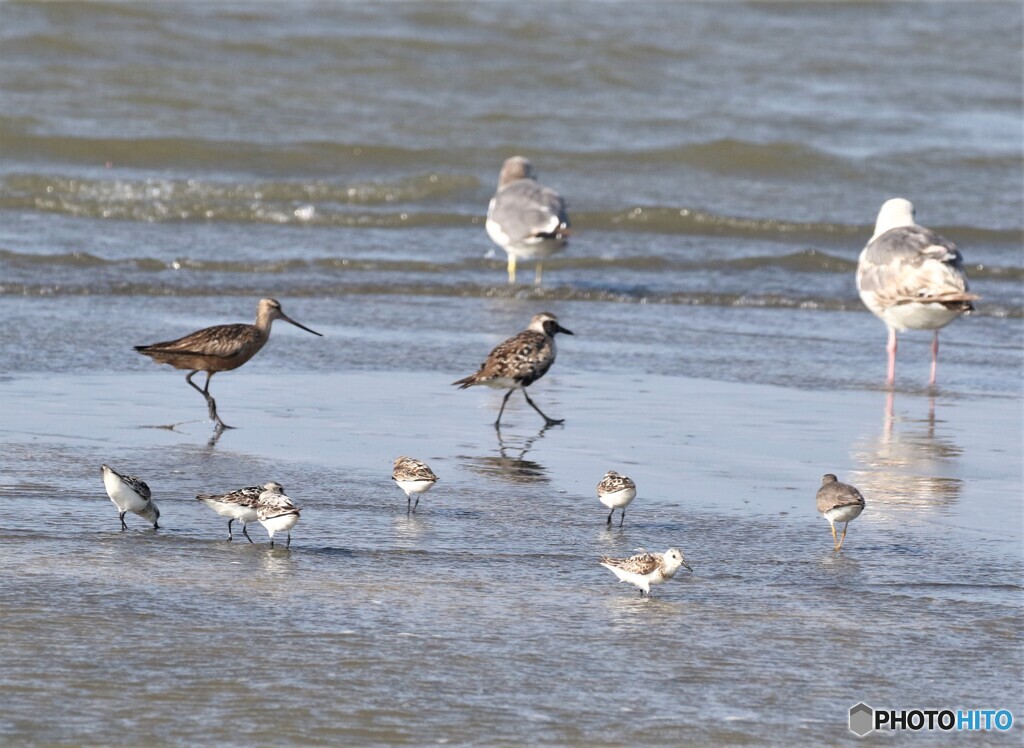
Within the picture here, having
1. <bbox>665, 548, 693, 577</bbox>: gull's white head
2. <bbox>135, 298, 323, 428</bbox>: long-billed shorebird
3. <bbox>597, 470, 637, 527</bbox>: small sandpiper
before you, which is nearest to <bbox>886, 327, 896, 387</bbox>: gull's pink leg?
<bbox>135, 298, 323, 428</bbox>: long-billed shorebird

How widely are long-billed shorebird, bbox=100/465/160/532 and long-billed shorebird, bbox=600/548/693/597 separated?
2029 millimetres

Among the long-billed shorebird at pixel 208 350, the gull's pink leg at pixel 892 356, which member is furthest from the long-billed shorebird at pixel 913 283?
the long-billed shorebird at pixel 208 350

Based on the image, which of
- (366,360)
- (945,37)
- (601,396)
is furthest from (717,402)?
(945,37)

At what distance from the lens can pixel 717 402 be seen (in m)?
10.9

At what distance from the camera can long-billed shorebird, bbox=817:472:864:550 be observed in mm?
7320

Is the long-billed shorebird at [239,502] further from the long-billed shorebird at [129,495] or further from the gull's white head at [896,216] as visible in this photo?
the gull's white head at [896,216]

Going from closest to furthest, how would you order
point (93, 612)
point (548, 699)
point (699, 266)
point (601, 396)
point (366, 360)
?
point (548, 699) → point (93, 612) → point (601, 396) → point (366, 360) → point (699, 266)

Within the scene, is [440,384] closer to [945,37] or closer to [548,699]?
[548,699]

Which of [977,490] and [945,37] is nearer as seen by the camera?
[977,490]

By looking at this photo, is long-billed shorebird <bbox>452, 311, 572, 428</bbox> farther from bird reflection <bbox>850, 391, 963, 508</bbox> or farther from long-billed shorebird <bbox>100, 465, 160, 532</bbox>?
long-billed shorebird <bbox>100, 465, 160, 532</bbox>

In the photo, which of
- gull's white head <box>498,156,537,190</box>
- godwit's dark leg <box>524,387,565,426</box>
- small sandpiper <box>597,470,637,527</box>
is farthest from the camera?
gull's white head <box>498,156,537,190</box>

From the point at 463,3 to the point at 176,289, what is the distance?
20286 millimetres

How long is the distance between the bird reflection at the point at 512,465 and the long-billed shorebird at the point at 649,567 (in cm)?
206

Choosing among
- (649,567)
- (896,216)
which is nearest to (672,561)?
(649,567)
